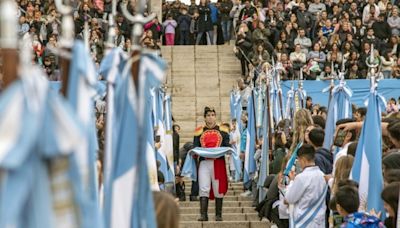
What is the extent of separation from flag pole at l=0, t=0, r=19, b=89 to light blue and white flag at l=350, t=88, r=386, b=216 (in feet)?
23.9

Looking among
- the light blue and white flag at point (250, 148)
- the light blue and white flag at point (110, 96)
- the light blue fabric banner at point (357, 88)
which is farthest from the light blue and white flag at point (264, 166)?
the light blue and white flag at point (110, 96)

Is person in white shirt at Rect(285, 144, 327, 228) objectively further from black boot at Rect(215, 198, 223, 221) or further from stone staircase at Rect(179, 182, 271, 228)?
black boot at Rect(215, 198, 223, 221)

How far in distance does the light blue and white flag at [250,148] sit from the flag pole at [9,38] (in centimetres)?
1801

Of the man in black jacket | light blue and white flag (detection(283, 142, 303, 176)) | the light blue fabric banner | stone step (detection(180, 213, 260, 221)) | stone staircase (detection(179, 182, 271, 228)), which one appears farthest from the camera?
the light blue fabric banner

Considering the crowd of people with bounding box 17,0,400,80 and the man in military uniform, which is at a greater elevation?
the crowd of people with bounding box 17,0,400,80

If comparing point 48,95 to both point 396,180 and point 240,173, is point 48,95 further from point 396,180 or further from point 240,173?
point 240,173

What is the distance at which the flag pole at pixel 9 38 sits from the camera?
4.62 meters

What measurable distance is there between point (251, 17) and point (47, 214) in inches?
1310

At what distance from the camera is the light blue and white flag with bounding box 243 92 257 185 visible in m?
22.9

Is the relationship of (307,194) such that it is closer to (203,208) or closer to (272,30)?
(203,208)

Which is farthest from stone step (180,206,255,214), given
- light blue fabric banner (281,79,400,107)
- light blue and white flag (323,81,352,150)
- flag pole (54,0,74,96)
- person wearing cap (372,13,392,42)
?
person wearing cap (372,13,392,42)

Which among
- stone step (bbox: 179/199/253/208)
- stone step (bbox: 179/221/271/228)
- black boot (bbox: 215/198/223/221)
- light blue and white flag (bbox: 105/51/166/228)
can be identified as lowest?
stone step (bbox: 179/199/253/208)

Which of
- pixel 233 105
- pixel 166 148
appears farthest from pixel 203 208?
pixel 233 105

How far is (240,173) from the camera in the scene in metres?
24.1
